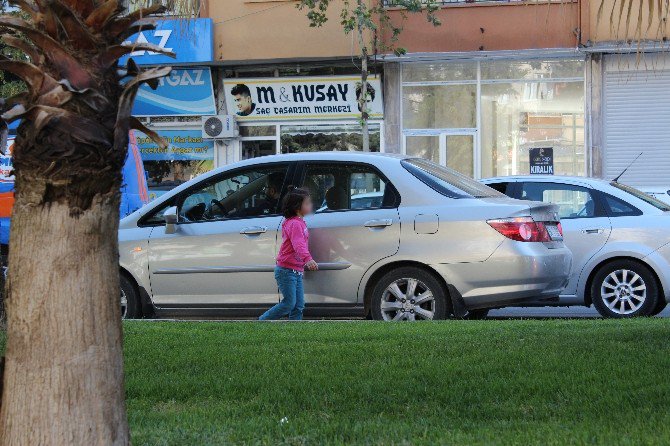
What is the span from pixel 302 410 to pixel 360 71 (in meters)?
20.2

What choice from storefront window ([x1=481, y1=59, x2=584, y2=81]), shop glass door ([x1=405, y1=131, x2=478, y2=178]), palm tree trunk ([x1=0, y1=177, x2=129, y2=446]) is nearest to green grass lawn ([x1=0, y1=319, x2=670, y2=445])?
palm tree trunk ([x1=0, y1=177, x2=129, y2=446])

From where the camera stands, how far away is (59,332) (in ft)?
12.0

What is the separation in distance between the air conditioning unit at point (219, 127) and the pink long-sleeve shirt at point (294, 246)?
15.8 meters

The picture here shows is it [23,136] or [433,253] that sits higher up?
[23,136]

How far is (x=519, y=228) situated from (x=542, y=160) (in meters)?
14.5

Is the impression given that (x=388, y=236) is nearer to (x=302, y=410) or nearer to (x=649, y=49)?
(x=302, y=410)

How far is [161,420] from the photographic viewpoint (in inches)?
210

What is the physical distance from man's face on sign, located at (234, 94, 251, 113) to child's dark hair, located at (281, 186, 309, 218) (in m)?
16.1

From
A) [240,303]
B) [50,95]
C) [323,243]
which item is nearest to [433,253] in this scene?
[323,243]

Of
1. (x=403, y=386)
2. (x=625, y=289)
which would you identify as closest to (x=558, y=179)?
(x=625, y=289)

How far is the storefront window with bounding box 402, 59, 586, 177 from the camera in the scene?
24562 millimetres

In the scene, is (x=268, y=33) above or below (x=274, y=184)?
above

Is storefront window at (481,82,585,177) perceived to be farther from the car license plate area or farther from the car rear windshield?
the car license plate area

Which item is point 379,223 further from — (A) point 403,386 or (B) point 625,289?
(A) point 403,386
